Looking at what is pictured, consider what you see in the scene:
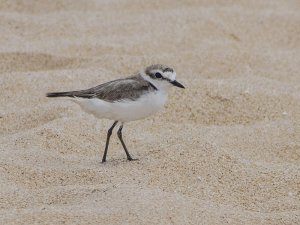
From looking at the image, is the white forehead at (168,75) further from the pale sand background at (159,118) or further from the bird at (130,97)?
the pale sand background at (159,118)

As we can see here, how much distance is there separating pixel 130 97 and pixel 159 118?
103 centimetres

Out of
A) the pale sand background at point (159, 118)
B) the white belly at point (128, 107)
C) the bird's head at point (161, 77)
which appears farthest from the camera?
the bird's head at point (161, 77)

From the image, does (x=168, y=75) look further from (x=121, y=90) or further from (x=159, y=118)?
(x=159, y=118)

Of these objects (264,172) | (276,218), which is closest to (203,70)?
(264,172)

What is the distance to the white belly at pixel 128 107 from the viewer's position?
4840 millimetres

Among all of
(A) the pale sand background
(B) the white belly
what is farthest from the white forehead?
(A) the pale sand background

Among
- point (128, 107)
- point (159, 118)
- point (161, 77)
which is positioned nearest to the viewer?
point (128, 107)

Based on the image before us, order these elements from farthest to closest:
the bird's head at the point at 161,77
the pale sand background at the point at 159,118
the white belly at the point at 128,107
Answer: the bird's head at the point at 161,77 < the white belly at the point at 128,107 < the pale sand background at the point at 159,118

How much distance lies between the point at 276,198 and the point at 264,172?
35 cm

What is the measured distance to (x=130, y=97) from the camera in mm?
4867

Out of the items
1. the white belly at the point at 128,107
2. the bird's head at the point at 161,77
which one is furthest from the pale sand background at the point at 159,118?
the bird's head at the point at 161,77

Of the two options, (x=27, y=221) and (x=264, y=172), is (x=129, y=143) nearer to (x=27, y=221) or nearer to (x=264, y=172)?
(x=264, y=172)

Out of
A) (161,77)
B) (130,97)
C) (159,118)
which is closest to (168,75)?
(161,77)

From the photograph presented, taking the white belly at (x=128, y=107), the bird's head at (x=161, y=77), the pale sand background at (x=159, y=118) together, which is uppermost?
the bird's head at (x=161, y=77)
